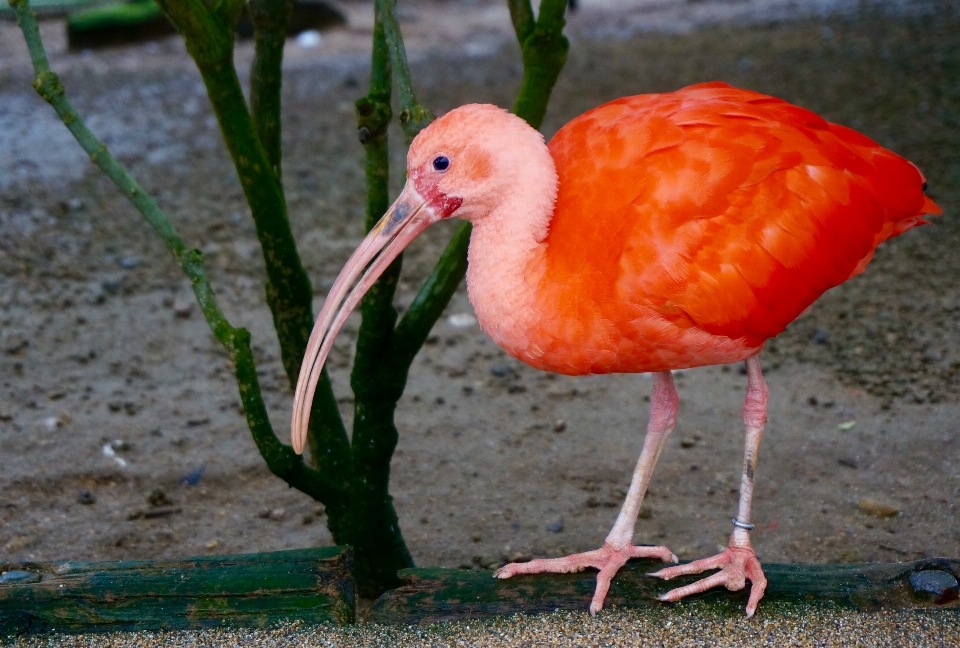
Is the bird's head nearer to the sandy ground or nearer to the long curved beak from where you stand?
the long curved beak

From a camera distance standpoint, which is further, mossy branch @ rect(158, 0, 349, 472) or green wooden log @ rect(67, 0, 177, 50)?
green wooden log @ rect(67, 0, 177, 50)

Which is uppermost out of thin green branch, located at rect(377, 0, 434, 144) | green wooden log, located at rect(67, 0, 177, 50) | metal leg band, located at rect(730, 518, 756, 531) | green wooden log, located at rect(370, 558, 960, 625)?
green wooden log, located at rect(67, 0, 177, 50)

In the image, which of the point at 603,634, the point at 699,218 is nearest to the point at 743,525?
the point at 603,634

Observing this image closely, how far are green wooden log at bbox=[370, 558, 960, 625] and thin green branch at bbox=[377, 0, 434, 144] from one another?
118 cm

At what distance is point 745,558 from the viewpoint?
275 centimetres

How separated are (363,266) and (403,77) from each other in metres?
0.50

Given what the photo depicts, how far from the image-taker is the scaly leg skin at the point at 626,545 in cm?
276

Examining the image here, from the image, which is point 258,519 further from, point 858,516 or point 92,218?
point 92,218

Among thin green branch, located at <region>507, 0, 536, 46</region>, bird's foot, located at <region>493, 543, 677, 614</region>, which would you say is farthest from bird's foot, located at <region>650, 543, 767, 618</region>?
thin green branch, located at <region>507, 0, 536, 46</region>

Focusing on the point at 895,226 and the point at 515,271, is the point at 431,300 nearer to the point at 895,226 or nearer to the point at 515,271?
the point at 515,271

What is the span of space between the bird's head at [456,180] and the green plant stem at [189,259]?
0.64 ft

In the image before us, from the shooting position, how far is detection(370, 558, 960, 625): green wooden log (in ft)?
8.52

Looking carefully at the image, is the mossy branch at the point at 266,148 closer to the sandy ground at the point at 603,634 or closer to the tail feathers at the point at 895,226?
the sandy ground at the point at 603,634

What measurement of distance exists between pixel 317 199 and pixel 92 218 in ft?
4.67
